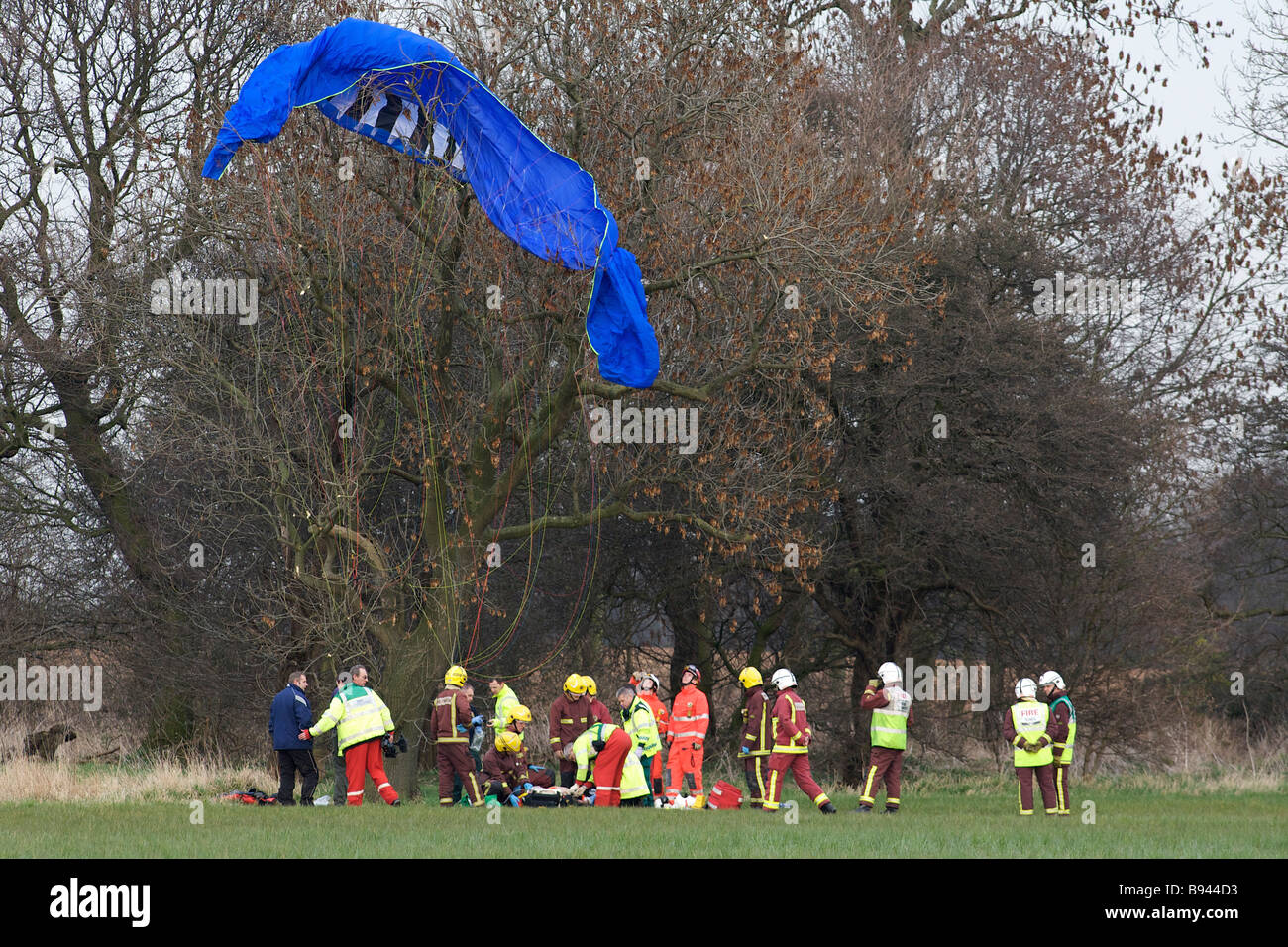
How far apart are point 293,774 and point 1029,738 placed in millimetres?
9125

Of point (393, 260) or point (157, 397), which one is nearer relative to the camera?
point (393, 260)

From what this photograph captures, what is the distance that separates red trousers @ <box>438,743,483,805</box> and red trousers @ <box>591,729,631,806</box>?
5.16 feet

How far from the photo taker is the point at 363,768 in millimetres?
17516

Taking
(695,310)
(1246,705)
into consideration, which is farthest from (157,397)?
(1246,705)

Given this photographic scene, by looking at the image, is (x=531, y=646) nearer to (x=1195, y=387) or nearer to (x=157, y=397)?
(x=157, y=397)

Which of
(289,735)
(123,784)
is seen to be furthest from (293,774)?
(123,784)

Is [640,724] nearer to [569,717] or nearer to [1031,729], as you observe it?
[569,717]

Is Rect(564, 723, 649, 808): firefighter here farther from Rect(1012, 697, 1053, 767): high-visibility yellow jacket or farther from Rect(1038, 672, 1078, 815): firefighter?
Rect(1038, 672, 1078, 815): firefighter

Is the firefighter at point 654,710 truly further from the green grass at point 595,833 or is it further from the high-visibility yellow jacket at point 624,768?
the green grass at point 595,833

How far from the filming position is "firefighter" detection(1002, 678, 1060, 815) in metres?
17.3

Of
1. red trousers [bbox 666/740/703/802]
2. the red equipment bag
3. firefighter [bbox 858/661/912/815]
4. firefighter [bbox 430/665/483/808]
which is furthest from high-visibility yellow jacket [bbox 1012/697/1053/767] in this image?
firefighter [bbox 430/665/483/808]

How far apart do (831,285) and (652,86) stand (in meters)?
3.76

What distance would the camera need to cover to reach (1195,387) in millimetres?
28141

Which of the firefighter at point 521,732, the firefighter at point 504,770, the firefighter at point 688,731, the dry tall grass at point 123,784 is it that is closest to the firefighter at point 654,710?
the firefighter at point 688,731
